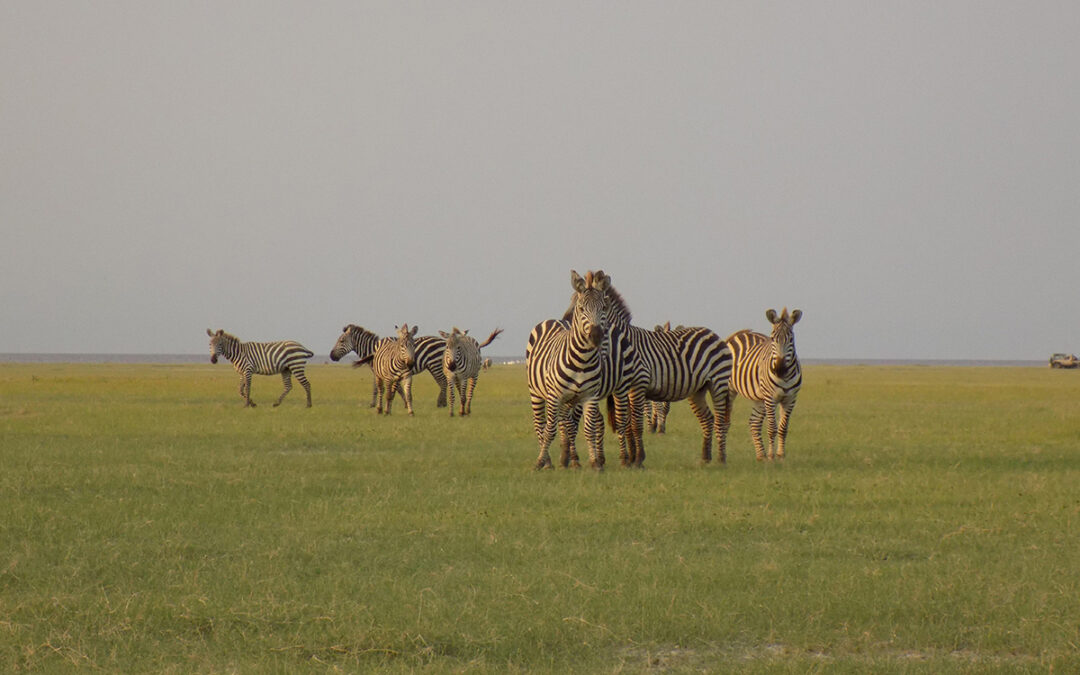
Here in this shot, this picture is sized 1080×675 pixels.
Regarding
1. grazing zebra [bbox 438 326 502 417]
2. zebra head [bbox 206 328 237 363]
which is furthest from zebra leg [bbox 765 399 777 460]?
zebra head [bbox 206 328 237 363]

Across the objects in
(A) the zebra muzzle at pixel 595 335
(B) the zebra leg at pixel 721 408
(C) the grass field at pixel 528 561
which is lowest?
(C) the grass field at pixel 528 561

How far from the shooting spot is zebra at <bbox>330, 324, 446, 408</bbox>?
2547 cm

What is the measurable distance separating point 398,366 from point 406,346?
1.60ft

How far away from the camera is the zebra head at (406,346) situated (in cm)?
2409

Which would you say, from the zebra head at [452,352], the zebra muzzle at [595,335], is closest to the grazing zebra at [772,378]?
the zebra muzzle at [595,335]

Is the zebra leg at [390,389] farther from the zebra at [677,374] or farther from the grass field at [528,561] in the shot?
the zebra at [677,374]

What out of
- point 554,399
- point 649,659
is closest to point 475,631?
point 649,659

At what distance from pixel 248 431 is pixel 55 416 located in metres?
5.95

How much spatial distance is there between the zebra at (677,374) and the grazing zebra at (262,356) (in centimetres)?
1551

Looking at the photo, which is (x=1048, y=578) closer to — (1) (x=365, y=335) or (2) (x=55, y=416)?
(2) (x=55, y=416)

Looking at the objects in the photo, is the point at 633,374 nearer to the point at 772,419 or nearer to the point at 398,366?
the point at 772,419

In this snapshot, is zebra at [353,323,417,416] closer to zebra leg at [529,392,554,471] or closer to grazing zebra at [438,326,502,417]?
grazing zebra at [438,326,502,417]

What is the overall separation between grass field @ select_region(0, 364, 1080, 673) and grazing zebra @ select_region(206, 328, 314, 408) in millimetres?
12613

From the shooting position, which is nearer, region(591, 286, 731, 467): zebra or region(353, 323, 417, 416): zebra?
region(591, 286, 731, 467): zebra
